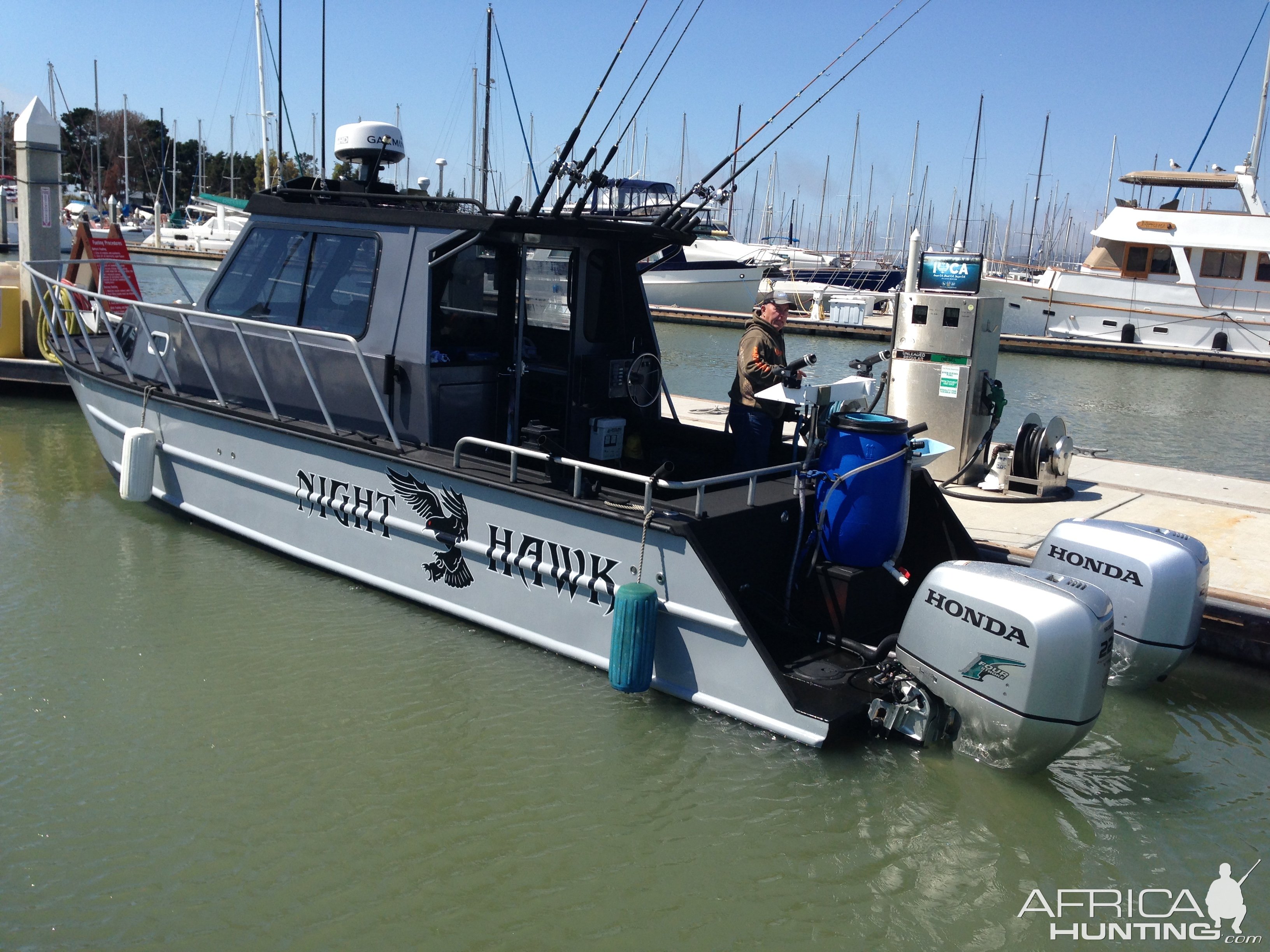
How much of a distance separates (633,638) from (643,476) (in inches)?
35.6

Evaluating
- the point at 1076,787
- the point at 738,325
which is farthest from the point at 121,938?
the point at 738,325

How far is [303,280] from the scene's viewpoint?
673cm

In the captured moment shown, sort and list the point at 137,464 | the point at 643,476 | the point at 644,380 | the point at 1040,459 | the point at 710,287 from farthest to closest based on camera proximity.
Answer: the point at 710,287 < the point at 1040,459 < the point at 137,464 < the point at 644,380 < the point at 643,476

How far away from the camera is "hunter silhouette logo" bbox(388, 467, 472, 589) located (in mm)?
5723

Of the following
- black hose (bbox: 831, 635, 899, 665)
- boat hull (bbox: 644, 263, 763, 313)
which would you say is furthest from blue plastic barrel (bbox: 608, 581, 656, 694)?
boat hull (bbox: 644, 263, 763, 313)


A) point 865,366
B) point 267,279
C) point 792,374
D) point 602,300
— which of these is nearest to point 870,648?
point 792,374

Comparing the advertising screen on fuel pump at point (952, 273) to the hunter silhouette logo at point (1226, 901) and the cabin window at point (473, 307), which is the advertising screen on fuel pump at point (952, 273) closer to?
the cabin window at point (473, 307)

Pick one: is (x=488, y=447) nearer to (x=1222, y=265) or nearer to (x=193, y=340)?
(x=193, y=340)

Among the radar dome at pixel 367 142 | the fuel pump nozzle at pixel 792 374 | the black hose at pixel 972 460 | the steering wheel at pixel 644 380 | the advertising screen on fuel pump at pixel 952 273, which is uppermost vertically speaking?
the radar dome at pixel 367 142

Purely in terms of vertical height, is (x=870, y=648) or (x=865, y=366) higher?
(x=865, y=366)

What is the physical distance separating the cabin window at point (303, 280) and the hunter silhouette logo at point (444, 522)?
1.17m

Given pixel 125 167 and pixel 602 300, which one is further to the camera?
pixel 125 167

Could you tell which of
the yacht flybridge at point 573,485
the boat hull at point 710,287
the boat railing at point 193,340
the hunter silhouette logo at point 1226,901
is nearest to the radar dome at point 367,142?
the yacht flybridge at point 573,485

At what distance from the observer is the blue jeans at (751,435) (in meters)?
6.06
